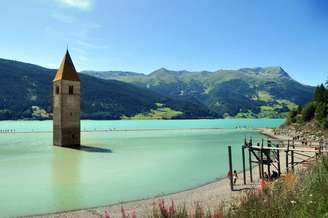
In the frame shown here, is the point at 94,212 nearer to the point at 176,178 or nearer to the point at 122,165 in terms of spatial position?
the point at 176,178

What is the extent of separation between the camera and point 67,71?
6562cm

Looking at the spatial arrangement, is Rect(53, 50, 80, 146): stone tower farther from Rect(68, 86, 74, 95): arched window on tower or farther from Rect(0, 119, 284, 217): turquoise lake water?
Rect(0, 119, 284, 217): turquoise lake water

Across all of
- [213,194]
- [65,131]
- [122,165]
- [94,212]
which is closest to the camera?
[94,212]

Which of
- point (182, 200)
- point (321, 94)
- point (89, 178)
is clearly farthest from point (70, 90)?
point (321, 94)

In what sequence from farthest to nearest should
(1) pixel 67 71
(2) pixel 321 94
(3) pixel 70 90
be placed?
(2) pixel 321 94, (1) pixel 67 71, (3) pixel 70 90

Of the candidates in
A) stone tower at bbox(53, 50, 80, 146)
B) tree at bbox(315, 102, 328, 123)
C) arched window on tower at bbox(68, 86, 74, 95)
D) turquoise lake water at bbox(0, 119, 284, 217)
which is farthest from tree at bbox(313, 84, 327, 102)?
arched window on tower at bbox(68, 86, 74, 95)

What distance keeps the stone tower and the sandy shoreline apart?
3790 cm

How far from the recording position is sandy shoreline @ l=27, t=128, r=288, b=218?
747 inches

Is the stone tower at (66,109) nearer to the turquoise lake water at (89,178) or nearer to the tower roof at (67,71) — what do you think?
the tower roof at (67,71)

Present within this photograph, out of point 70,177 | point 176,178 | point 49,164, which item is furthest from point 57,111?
point 176,178

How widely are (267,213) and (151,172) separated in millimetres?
28439

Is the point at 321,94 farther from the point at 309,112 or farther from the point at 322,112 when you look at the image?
the point at 309,112

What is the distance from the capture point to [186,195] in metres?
24.0

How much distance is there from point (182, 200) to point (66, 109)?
4439 centimetres
